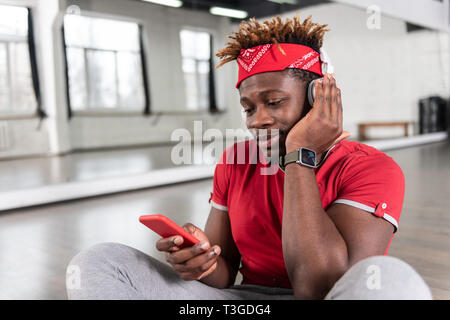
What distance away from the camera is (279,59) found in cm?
109

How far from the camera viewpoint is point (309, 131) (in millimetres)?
1016

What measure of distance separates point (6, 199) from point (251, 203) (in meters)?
3.40

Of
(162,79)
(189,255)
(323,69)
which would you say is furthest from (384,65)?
(189,255)

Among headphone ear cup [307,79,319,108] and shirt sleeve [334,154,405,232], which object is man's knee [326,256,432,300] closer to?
shirt sleeve [334,154,405,232]

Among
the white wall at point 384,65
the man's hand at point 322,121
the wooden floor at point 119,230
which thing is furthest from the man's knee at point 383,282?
the white wall at point 384,65

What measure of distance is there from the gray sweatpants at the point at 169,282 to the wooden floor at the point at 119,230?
101cm

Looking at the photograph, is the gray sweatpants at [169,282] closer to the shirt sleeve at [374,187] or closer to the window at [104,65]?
the shirt sleeve at [374,187]

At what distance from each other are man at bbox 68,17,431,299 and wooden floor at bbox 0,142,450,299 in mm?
1032

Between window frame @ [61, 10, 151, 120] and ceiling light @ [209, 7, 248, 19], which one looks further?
ceiling light @ [209, 7, 248, 19]

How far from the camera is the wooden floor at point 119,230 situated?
85.7 inches

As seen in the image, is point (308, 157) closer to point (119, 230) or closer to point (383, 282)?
point (383, 282)

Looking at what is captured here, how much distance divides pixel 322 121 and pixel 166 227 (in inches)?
17.0

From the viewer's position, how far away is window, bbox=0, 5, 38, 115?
14.3 ft

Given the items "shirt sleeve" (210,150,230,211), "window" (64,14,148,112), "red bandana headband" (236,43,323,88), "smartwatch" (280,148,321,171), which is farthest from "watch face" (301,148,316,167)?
"window" (64,14,148,112)
